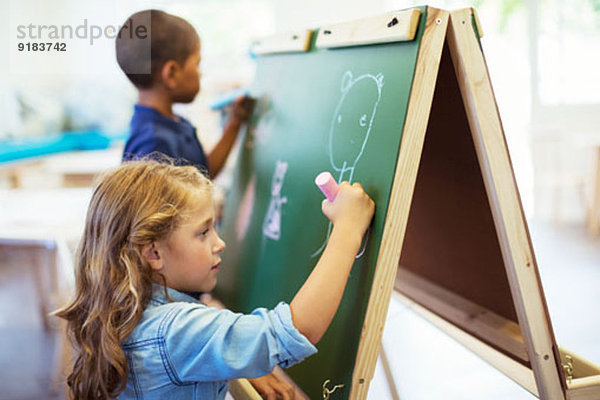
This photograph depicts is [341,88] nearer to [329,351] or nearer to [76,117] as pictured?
[329,351]

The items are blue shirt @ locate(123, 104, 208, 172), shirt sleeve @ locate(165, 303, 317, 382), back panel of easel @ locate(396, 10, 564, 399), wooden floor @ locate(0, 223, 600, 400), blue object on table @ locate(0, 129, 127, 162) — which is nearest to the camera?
shirt sleeve @ locate(165, 303, 317, 382)

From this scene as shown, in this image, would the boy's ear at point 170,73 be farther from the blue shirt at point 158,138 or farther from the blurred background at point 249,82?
the blurred background at point 249,82

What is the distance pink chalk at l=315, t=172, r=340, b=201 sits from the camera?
1.04 metres

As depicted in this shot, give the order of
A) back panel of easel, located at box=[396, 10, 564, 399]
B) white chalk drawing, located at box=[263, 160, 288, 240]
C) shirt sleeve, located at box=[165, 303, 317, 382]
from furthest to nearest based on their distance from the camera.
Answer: white chalk drawing, located at box=[263, 160, 288, 240] < back panel of easel, located at box=[396, 10, 564, 399] < shirt sleeve, located at box=[165, 303, 317, 382]

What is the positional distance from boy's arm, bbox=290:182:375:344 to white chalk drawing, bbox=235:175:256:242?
659 mm

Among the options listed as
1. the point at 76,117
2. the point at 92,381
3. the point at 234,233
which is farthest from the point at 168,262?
the point at 76,117

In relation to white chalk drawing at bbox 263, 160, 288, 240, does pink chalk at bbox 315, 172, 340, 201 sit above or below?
above

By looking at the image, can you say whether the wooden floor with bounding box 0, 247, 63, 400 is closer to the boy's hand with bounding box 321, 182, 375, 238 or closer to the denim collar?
the denim collar

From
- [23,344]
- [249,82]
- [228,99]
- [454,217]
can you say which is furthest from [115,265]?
[249,82]

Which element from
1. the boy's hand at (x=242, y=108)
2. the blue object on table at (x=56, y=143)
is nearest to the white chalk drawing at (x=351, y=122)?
the boy's hand at (x=242, y=108)

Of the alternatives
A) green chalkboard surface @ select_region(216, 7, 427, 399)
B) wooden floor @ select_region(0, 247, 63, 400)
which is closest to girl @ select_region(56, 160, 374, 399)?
green chalkboard surface @ select_region(216, 7, 427, 399)

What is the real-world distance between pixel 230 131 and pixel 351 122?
829 mm

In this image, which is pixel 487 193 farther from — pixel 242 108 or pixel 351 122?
pixel 242 108

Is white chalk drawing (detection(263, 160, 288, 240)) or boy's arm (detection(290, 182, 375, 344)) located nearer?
boy's arm (detection(290, 182, 375, 344))
